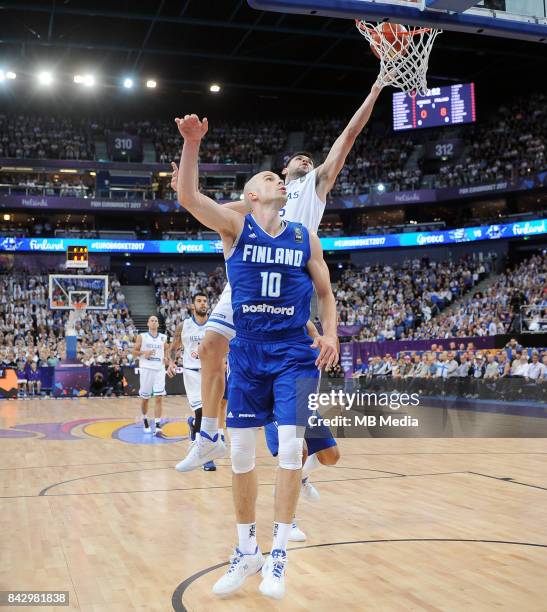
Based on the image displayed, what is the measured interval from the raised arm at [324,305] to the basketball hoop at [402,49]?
10.9 ft

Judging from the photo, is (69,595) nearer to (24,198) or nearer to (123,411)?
(123,411)

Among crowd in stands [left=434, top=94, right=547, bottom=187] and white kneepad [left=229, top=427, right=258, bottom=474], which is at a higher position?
crowd in stands [left=434, top=94, right=547, bottom=187]

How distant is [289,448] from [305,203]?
7.60ft

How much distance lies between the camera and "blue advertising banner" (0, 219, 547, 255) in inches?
1373

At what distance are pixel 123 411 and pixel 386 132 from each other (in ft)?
99.8

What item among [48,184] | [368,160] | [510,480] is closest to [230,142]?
[368,160]

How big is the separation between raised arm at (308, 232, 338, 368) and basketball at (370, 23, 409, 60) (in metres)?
3.53

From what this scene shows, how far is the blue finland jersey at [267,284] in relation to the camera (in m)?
4.26

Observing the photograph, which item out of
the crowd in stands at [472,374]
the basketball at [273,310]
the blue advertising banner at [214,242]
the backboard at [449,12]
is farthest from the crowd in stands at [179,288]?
the backboard at [449,12]

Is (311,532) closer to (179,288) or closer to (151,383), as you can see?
(151,383)

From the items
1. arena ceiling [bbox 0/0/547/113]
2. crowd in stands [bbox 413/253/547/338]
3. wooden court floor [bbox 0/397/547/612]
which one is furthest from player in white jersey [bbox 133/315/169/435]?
arena ceiling [bbox 0/0/547/113]

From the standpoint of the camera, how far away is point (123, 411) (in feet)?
61.3

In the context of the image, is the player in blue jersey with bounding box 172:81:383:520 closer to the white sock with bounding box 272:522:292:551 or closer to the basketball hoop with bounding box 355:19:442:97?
the white sock with bounding box 272:522:292:551

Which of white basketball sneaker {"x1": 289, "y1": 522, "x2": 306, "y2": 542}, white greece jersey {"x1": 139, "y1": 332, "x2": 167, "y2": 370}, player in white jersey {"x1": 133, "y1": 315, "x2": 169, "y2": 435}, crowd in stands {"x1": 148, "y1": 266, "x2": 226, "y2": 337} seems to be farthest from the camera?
crowd in stands {"x1": 148, "y1": 266, "x2": 226, "y2": 337}
